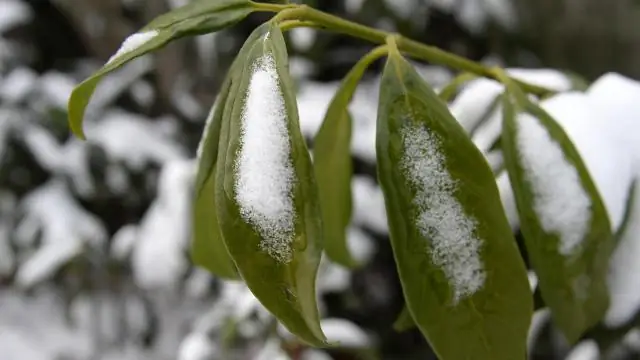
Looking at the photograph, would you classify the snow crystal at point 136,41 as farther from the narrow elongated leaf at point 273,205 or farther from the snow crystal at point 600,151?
the snow crystal at point 600,151

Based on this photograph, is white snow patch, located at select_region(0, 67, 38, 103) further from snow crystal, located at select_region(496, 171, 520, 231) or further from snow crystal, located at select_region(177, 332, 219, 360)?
snow crystal, located at select_region(496, 171, 520, 231)

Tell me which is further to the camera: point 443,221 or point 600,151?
point 600,151

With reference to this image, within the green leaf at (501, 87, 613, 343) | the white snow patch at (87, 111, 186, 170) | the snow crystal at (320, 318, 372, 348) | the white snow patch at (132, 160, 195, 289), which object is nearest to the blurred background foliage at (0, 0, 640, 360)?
the white snow patch at (87, 111, 186, 170)

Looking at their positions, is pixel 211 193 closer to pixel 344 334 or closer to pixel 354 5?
pixel 344 334

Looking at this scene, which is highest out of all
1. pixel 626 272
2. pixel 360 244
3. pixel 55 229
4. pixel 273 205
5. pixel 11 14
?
pixel 273 205

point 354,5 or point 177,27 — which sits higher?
point 177,27

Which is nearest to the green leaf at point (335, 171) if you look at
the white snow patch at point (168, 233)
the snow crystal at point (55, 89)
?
the white snow patch at point (168, 233)

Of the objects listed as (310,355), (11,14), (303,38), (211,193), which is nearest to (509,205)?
(211,193)
